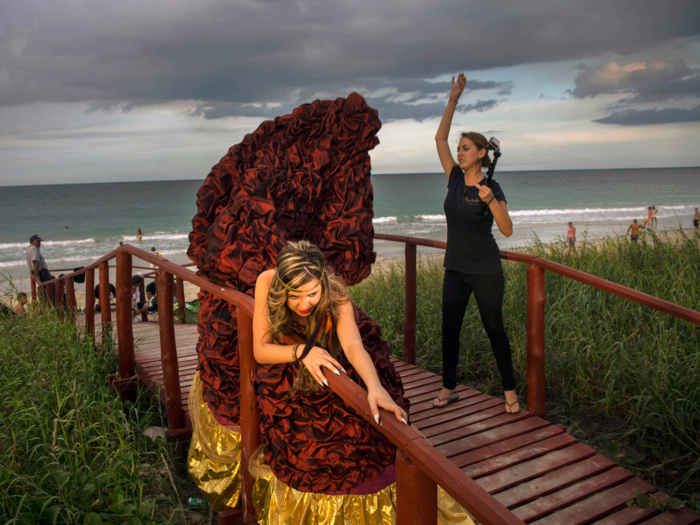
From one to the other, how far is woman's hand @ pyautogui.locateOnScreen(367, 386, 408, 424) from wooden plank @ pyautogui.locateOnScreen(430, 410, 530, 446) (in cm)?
140

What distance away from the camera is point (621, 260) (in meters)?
4.89

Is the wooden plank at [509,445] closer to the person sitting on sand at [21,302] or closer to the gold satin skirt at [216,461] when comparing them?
the gold satin skirt at [216,461]

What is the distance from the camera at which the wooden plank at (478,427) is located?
2.76 metres

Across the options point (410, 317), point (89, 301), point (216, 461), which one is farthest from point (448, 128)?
point (89, 301)

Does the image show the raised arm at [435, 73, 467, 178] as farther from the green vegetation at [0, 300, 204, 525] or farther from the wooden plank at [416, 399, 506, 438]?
the green vegetation at [0, 300, 204, 525]

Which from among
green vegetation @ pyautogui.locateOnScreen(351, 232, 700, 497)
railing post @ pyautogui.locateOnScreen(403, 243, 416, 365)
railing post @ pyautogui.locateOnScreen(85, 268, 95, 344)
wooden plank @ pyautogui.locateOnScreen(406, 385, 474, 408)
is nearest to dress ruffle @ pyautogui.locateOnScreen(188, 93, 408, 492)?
wooden plank @ pyautogui.locateOnScreen(406, 385, 474, 408)

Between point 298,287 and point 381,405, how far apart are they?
0.54m

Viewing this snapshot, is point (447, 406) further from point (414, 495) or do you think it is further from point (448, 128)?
point (414, 495)

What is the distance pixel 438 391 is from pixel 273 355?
1.86 m

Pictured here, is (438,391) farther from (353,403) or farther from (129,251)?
(129,251)

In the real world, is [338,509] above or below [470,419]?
above

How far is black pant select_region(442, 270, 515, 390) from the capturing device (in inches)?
115

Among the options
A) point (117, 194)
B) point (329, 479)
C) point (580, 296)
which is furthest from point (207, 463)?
point (117, 194)

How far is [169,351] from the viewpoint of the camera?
307 cm
